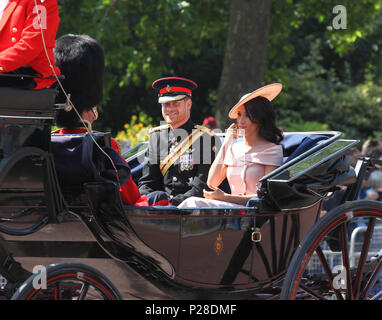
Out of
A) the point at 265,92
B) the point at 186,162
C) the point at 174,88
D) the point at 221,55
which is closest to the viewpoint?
the point at 265,92

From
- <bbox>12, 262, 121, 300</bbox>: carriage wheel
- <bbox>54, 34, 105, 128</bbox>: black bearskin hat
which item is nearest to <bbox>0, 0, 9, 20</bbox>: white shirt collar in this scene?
<bbox>54, 34, 105, 128</bbox>: black bearskin hat

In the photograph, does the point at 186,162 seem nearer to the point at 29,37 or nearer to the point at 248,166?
the point at 248,166

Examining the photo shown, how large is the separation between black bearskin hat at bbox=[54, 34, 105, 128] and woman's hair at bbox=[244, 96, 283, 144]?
1027mm

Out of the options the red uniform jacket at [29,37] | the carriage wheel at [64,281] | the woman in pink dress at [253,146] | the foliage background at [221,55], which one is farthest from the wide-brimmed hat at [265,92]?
the foliage background at [221,55]

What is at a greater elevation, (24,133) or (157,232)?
(24,133)

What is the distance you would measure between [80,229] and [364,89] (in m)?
13.2

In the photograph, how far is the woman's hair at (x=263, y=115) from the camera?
3.90 meters

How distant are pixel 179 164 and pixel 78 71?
1293mm

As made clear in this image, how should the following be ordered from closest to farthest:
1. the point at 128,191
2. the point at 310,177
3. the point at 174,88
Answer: the point at 128,191 < the point at 310,177 < the point at 174,88

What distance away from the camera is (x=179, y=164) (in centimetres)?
432

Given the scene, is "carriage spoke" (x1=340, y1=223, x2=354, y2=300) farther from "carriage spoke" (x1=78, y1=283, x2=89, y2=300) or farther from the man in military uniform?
"carriage spoke" (x1=78, y1=283, x2=89, y2=300)

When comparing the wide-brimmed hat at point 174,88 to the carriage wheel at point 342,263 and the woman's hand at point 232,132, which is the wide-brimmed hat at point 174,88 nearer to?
the woman's hand at point 232,132

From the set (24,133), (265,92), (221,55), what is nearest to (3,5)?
(24,133)
